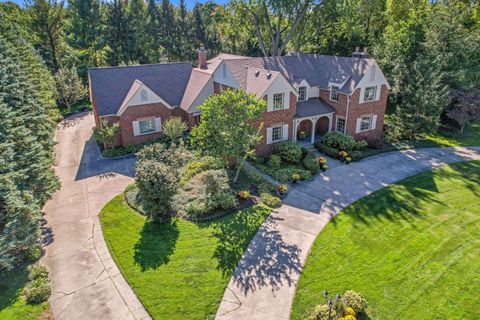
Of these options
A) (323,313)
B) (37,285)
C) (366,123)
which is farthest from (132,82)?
(323,313)

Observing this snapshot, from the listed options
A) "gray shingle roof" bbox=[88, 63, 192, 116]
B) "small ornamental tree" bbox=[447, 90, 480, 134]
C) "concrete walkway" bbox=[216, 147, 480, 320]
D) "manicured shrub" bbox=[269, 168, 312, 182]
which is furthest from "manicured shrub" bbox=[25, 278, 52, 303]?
"small ornamental tree" bbox=[447, 90, 480, 134]

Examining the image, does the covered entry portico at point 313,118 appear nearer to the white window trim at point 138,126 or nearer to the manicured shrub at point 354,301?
the white window trim at point 138,126

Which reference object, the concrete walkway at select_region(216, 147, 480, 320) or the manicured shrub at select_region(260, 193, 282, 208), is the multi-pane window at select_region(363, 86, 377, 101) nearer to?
the concrete walkway at select_region(216, 147, 480, 320)

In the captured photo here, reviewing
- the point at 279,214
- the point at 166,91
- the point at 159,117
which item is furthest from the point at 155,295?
the point at 166,91

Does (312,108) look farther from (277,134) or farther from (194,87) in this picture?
(194,87)

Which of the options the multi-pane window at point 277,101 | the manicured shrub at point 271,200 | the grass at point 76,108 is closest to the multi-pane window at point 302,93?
the multi-pane window at point 277,101
